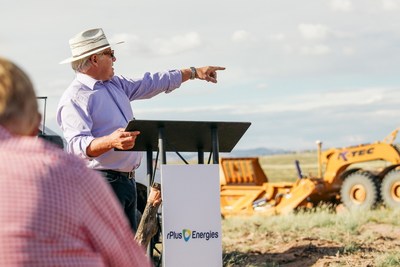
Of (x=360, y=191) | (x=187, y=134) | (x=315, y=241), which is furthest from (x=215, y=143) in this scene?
(x=360, y=191)

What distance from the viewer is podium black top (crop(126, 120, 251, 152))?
572cm

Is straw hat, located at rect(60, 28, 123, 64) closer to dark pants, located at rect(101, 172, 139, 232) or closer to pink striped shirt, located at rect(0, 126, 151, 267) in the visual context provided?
dark pants, located at rect(101, 172, 139, 232)

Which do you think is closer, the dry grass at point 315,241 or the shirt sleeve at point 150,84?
the shirt sleeve at point 150,84

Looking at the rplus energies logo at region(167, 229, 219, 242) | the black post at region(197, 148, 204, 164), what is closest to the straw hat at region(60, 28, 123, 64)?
the black post at region(197, 148, 204, 164)

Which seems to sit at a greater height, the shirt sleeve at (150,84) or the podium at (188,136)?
the shirt sleeve at (150,84)

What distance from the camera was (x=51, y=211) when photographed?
2.38 m

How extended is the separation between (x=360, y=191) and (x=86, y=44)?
13.2 metres

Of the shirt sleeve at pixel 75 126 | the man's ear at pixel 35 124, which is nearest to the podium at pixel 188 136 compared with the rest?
the shirt sleeve at pixel 75 126

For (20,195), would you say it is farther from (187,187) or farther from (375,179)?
(375,179)

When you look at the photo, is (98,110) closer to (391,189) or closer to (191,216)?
(191,216)

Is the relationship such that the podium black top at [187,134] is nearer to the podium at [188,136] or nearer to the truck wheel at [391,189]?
the podium at [188,136]

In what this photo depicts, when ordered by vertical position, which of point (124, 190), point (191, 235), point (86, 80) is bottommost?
point (191, 235)

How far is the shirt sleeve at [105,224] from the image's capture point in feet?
7.97

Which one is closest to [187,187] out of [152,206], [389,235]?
[152,206]
